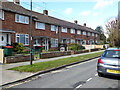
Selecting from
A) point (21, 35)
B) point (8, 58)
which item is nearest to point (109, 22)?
point (21, 35)

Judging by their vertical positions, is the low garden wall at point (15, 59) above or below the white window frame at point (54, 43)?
below

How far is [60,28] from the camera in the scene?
26906 mm

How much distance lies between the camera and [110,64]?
20.6 feet

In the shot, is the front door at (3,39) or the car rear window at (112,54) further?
the front door at (3,39)

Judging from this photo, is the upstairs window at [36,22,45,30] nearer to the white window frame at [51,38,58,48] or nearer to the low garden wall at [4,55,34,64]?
the white window frame at [51,38,58,48]

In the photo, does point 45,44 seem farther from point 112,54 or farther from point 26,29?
point 112,54

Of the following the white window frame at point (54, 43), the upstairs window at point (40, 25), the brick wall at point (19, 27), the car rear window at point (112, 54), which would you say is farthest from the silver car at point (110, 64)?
the white window frame at point (54, 43)

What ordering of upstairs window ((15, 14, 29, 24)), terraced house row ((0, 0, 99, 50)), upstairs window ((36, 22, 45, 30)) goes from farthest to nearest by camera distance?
1. upstairs window ((36, 22, 45, 30))
2. upstairs window ((15, 14, 29, 24))
3. terraced house row ((0, 0, 99, 50))

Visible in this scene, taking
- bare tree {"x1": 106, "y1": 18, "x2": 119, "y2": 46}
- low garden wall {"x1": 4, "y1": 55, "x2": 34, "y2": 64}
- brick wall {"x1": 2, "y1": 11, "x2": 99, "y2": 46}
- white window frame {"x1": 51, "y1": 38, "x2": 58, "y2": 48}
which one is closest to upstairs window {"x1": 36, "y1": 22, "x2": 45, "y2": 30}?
brick wall {"x1": 2, "y1": 11, "x2": 99, "y2": 46}

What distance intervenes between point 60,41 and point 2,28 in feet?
44.2

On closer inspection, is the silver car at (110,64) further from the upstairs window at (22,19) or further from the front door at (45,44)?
the front door at (45,44)

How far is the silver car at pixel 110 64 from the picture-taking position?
6.10 meters

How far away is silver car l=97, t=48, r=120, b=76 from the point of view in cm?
610

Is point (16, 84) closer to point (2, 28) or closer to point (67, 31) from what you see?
point (2, 28)
